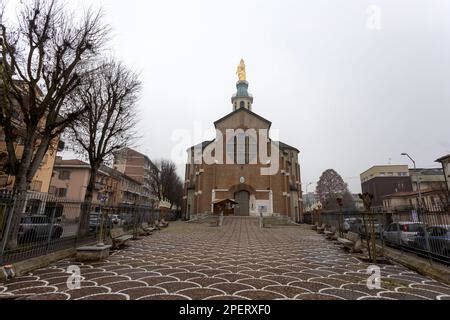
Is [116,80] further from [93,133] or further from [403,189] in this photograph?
[403,189]

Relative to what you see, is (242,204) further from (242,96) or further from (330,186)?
(330,186)

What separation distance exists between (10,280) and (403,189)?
61787mm

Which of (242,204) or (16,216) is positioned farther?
Result: (242,204)

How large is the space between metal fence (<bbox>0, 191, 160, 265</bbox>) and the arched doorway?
2229 cm

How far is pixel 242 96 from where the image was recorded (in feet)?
137

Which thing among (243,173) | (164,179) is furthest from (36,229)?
(164,179)

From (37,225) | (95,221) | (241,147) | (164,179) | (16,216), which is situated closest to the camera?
(16,216)

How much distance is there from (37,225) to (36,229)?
119mm

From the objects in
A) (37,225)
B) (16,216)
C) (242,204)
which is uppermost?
(242,204)

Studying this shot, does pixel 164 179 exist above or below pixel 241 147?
below

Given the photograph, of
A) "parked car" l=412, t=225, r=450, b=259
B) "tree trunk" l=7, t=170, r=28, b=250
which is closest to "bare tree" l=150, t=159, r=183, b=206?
"tree trunk" l=7, t=170, r=28, b=250

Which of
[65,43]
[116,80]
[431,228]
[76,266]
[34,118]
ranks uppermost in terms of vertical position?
[116,80]

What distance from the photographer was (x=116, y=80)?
12453 mm
